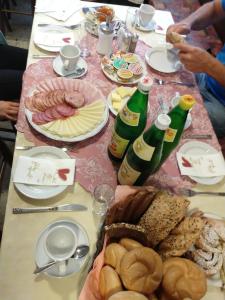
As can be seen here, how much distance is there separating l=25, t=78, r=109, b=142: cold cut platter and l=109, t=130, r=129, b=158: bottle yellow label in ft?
0.36

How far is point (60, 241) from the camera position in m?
0.76

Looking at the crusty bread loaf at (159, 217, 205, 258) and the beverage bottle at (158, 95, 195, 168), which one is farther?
the beverage bottle at (158, 95, 195, 168)

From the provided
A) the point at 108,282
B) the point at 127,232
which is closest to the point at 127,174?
the point at 127,232

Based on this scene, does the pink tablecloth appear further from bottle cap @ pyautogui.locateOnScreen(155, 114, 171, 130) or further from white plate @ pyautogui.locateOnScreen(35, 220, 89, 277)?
bottle cap @ pyautogui.locateOnScreen(155, 114, 171, 130)

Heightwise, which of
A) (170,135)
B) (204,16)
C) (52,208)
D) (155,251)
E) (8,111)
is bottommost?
(8,111)

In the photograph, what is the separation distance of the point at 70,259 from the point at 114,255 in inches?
6.8

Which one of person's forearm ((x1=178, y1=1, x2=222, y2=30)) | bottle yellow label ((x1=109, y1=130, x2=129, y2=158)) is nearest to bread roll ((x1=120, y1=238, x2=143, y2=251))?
bottle yellow label ((x1=109, y1=130, x2=129, y2=158))

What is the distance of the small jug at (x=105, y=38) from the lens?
1.28 metres

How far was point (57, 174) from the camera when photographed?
907mm

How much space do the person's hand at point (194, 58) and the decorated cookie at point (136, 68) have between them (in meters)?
0.20

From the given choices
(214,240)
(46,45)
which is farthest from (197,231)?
(46,45)

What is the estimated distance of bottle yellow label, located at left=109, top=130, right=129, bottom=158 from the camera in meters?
0.89

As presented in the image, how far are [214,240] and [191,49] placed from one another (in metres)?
0.87

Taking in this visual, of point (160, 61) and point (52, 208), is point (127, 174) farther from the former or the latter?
point (160, 61)
